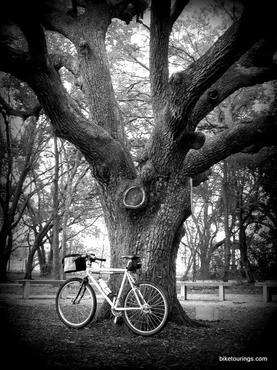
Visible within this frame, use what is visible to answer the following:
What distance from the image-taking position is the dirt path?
3.19 metres

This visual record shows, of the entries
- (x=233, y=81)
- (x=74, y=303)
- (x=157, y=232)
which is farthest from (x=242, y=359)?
(x=233, y=81)

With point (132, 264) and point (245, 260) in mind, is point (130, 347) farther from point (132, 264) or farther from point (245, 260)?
point (245, 260)

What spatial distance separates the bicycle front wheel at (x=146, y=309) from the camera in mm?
4062

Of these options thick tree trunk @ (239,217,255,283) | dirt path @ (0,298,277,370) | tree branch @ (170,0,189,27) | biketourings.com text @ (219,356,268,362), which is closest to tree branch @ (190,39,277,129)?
tree branch @ (170,0,189,27)

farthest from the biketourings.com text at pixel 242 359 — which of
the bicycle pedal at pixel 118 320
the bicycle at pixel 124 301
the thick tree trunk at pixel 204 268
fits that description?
the thick tree trunk at pixel 204 268

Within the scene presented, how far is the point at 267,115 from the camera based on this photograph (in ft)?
18.4

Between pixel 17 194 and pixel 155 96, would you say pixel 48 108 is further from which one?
pixel 17 194

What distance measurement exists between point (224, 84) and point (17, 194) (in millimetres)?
12366

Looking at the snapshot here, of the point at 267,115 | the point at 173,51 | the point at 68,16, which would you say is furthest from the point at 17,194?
the point at 267,115

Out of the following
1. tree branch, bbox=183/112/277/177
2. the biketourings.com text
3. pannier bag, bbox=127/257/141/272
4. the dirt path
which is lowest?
the dirt path

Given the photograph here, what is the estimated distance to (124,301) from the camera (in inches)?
170

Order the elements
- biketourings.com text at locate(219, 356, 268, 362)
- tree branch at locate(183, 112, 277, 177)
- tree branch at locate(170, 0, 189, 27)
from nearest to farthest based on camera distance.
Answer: biketourings.com text at locate(219, 356, 268, 362)
tree branch at locate(170, 0, 189, 27)
tree branch at locate(183, 112, 277, 177)

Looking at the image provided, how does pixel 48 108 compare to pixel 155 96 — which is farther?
pixel 155 96

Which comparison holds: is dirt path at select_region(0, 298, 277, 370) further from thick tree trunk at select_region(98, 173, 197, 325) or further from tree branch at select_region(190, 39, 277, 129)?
tree branch at select_region(190, 39, 277, 129)
